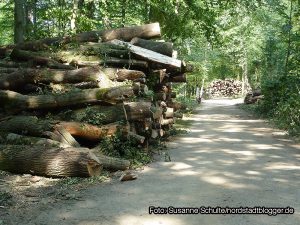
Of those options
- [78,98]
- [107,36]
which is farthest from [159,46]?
[78,98]

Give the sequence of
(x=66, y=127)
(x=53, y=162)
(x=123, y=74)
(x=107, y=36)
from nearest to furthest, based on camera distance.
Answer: (x=53, y=162) < (x=66, y=127) < (x=123, y=74) < (x=107, y=36)

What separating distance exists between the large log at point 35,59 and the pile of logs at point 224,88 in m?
42.4

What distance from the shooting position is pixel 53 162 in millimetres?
6812

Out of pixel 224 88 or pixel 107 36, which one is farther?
pixel 224 88

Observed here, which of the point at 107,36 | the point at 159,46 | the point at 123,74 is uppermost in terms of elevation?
the point at 107,36

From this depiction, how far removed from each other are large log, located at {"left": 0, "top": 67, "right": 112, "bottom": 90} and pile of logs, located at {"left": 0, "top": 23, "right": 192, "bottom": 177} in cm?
3

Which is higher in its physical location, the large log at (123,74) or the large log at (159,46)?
the large log at (159,46)

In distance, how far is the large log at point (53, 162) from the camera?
22.2ft

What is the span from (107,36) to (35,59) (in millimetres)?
2586

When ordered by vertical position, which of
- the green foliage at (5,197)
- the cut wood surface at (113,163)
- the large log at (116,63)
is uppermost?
the large log at (116,63)

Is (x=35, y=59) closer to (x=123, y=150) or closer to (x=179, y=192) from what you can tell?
(x=123, y=150)

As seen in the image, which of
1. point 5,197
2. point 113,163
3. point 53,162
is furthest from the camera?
point 113,163

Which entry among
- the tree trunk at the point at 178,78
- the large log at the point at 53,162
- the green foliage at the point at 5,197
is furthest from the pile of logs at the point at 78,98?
the tree trunk at the point at 178,78

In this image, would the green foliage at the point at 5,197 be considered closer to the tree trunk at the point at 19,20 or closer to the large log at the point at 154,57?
the large log at the point at 154,57
